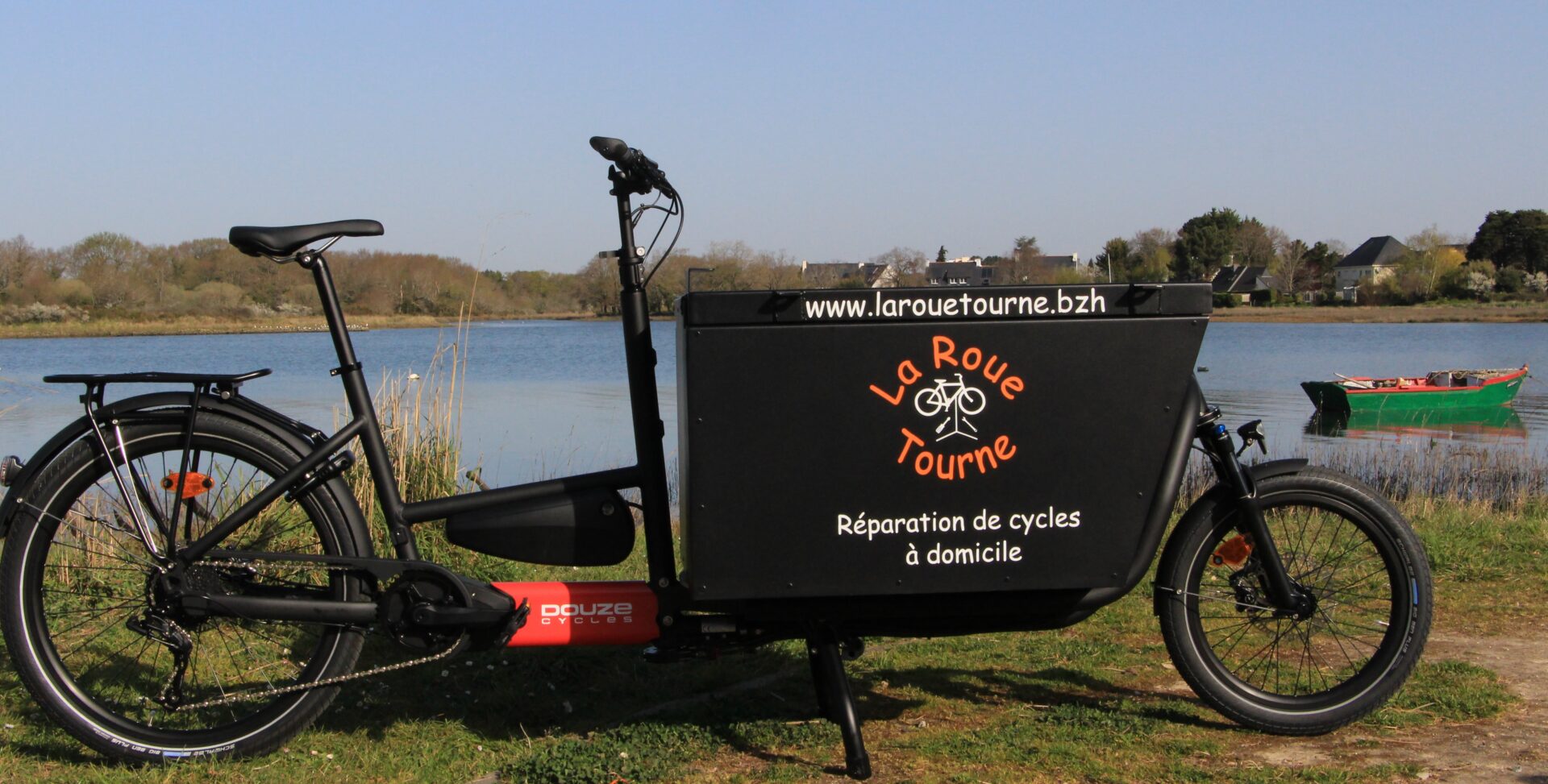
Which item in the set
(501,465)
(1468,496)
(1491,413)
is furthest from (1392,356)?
(501,465)

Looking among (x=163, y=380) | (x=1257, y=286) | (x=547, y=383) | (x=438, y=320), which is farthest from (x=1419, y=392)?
(x=1257, y=286)

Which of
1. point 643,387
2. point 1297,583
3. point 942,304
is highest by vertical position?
point 942,304

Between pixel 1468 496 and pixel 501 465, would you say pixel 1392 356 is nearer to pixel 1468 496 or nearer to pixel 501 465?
pixel 1468 496

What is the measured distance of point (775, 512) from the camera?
3094 mm

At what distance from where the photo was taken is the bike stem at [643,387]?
337 cm

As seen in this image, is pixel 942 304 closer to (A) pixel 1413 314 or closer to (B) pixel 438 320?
(B) pixel 438 320

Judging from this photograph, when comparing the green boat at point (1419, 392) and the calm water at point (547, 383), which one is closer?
the calm water at point (547, 383)

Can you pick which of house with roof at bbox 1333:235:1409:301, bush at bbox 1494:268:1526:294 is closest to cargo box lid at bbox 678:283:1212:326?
bush at bbox 1494:268:1526:294

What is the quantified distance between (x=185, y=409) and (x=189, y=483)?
0.66ft

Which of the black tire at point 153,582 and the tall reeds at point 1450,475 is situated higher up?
the black tire at point 153,582

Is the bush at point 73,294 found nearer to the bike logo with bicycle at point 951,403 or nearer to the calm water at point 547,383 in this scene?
the calm water at point 547,383

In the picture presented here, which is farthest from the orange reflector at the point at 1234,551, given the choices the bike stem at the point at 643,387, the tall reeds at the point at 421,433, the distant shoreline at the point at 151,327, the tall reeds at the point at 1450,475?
the distant shoreline at the point at 151,327

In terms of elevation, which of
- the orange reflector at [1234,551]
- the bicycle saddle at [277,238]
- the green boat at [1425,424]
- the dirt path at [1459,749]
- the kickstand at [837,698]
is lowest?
the green boat at [1425,424]

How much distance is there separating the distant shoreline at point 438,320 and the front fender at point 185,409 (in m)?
1.00
